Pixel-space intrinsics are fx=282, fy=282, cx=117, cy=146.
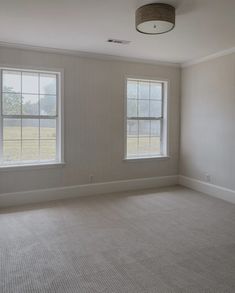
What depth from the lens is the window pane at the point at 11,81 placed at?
4.52 m

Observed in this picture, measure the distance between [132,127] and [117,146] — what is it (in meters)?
0.53

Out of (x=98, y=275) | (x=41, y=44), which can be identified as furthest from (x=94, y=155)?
(x=98, y=275)

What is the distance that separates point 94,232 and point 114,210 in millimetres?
879

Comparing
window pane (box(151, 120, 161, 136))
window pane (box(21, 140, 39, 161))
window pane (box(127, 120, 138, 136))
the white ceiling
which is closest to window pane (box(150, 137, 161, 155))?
window pane (box(151, 120, 161, 136))

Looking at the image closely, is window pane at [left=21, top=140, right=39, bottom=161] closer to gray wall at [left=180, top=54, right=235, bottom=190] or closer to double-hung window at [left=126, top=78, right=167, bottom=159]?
double-hung window at [left=126, top=78, right=167, bottom=159]

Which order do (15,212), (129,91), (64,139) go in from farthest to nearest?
(129,91) < (64,139) < (15,212)

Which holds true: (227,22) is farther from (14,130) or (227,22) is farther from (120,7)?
(14,130)

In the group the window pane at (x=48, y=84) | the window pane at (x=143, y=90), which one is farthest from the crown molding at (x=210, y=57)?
the window pane at (x=48, y=84)

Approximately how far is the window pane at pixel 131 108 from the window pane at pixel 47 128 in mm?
1499

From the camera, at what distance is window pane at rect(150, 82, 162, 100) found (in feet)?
19.1

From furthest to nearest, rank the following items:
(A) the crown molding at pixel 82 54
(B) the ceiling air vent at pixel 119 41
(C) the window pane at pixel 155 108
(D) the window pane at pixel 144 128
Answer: (C) the window pane at pixel 155 108 < (D) the window pane at pixel 144 128 < (A) the crown molding at pixel 82 54 < (B) the ceiling air vent at pixel 119 41

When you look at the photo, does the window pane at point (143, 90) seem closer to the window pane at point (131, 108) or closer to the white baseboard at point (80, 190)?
the window pane at point (131, 108)

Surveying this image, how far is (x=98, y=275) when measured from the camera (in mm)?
2508

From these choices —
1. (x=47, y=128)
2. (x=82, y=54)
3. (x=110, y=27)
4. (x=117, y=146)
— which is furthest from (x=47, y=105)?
(x=110, y=27)
